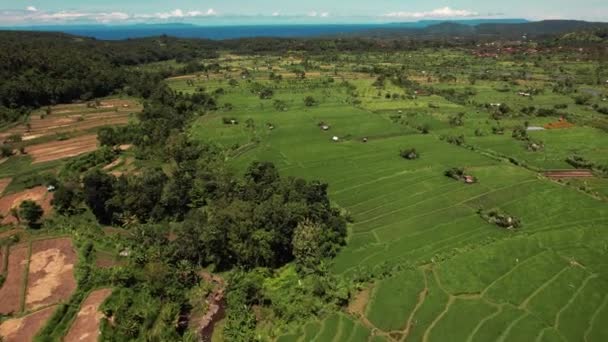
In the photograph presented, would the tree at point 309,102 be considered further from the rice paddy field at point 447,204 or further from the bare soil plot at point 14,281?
the bare soil plot at point 14,281

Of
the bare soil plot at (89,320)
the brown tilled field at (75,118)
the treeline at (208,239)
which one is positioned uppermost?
the treeline at (208,239)

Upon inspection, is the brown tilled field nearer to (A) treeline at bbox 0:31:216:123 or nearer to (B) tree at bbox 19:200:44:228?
(A) treeline at bbox 0:31:216:123

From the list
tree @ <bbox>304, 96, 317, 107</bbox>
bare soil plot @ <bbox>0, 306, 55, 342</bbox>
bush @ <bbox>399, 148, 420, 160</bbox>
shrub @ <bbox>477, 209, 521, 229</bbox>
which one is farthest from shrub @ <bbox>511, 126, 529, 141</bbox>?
bare soil plot @ <bbox>0, 306, 55, 342</bbox>

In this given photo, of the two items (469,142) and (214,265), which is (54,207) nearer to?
(214,265)

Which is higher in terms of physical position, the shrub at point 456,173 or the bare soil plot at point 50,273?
the shrub at point 456,173

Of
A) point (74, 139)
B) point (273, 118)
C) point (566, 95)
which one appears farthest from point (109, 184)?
point (566, 95)

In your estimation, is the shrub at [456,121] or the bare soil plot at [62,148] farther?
the shrub at [456,121]

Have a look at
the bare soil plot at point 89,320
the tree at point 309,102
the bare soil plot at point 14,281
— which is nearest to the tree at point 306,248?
the bare soil plot at point 89,320
